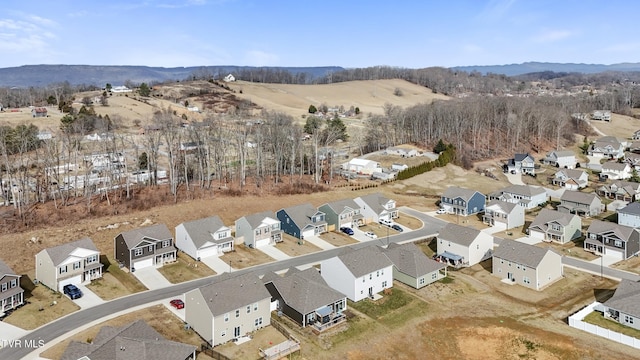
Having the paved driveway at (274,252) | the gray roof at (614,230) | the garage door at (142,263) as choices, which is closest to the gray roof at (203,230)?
the paved driveway at (274,252)

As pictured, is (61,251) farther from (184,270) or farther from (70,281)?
(184,270)

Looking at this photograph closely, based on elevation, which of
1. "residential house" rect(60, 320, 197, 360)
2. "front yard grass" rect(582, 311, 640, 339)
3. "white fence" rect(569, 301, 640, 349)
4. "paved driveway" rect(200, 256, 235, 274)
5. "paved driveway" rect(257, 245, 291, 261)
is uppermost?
"residential house" rect(60, 320, 197, 360)

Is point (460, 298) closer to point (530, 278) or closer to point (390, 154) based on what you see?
point (530, 278)

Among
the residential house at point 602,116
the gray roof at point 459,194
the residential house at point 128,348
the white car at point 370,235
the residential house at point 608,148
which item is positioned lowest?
the white car at point 370,235

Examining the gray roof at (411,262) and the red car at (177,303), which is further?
the gray roof at (411,262)

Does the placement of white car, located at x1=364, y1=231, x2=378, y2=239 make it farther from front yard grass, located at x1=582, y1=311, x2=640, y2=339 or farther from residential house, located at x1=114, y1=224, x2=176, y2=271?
front yard grass, located at x1=582, y1=311, x2=640, y2=339

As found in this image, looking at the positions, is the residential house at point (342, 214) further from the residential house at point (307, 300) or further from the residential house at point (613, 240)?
the residential house at point (613, 240)

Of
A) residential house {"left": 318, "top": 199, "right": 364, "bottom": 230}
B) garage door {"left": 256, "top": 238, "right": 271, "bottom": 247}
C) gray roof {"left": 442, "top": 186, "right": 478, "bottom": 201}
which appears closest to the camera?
garage door {"left": 256, "top": 238, "right": 271, "bottom": 247}

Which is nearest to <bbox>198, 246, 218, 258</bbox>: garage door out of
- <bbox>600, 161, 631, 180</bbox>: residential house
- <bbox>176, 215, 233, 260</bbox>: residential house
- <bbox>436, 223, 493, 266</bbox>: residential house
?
<bbox>176, 215, 233, 260</bbox>: residential house
